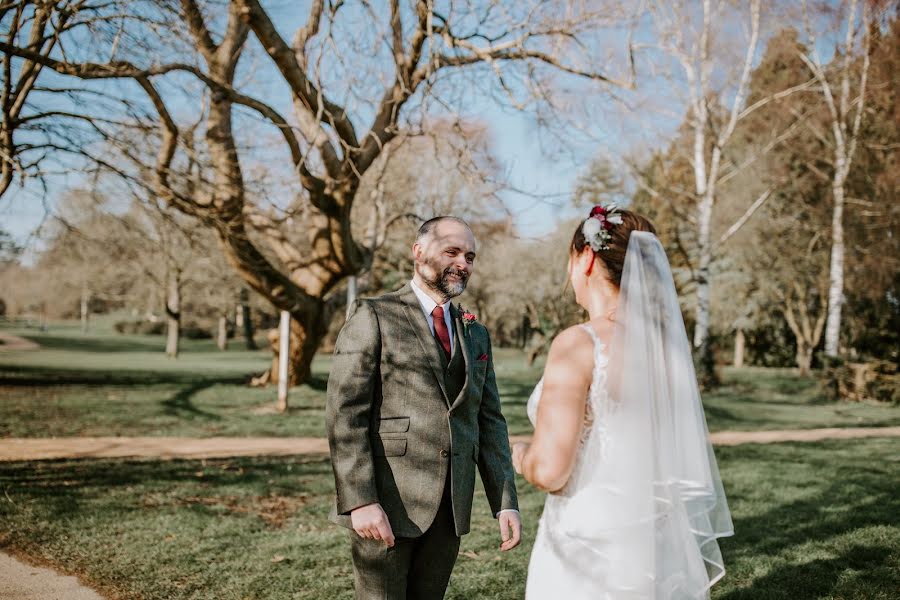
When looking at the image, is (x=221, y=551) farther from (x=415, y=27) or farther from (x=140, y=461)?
(x=415, y=27)

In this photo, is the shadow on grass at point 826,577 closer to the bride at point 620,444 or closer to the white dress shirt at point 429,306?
the bride at point 620,444

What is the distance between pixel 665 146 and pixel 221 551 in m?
16.6

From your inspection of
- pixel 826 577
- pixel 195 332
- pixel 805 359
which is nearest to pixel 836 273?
pixel 805 359

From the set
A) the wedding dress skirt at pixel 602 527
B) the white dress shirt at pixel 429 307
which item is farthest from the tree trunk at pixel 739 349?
the wedding dress skirt at pixel 602 527

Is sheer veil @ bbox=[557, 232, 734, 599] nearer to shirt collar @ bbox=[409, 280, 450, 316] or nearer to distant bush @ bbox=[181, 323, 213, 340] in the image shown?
shirt collar @ bbox=[409, 280, 450, 316]

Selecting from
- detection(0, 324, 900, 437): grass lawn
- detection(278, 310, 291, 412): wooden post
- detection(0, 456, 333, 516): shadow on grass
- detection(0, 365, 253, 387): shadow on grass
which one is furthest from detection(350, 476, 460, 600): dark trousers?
detection(0, 365, 253, 387): shadow on grass

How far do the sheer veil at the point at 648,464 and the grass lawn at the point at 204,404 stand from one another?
10487 mm

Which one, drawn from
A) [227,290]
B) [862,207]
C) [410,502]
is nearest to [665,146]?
[862,207]

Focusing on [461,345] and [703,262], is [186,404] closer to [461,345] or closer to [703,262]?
[703,262]

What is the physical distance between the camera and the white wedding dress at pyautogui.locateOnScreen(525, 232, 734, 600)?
240 centimetres

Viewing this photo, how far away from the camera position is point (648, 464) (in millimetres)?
2428

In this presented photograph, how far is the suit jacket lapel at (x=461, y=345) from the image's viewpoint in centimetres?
288

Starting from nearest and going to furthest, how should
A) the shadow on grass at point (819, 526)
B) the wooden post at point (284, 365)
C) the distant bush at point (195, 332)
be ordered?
1. the shadow on grass at point (819, 526)
2. the wooden post at point (284, 365)
3. the distant bush at point (195, 332)

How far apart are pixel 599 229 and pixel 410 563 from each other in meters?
1.56
